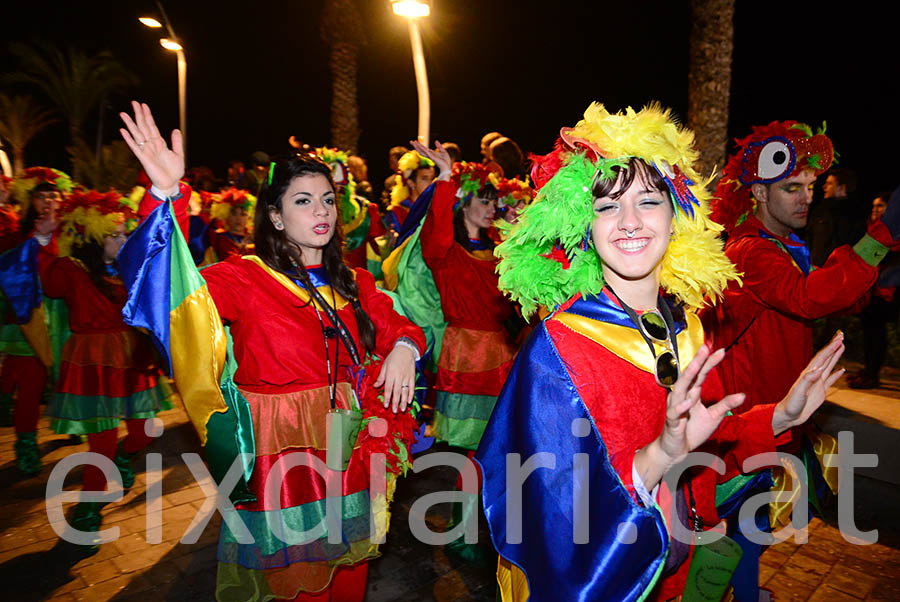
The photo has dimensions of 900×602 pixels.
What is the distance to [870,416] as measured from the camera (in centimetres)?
484

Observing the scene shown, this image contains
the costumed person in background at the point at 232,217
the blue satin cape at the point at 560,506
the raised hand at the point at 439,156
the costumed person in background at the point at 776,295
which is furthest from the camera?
the costumed person in background at the point at 232,217

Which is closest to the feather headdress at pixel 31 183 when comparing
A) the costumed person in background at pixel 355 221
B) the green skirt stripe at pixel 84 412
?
the green skirt stripe at pixel 84 412

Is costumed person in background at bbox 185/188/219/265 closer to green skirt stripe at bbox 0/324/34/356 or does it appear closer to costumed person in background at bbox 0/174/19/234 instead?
costumed person in background at bbox 0/174/19/234

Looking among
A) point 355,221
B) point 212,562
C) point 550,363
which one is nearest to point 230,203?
point 355,221

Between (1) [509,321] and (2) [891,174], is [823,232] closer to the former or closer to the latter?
(1) [509,321]

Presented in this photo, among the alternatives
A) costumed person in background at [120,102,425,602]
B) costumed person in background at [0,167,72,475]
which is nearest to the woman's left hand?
costumed person in background at [120,102,425,602]

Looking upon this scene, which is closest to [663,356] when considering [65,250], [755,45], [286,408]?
[286,408]

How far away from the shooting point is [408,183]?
23.4 feet

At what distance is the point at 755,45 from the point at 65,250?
15676 mm

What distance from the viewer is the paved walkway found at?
3.51m

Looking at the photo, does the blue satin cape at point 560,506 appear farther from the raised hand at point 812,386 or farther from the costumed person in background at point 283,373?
the costumed person in background at point 283,373

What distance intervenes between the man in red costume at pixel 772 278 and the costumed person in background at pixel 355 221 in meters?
2.99

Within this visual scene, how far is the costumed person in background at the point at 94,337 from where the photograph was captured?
15.4ft

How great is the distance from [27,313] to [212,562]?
328 centimetres
